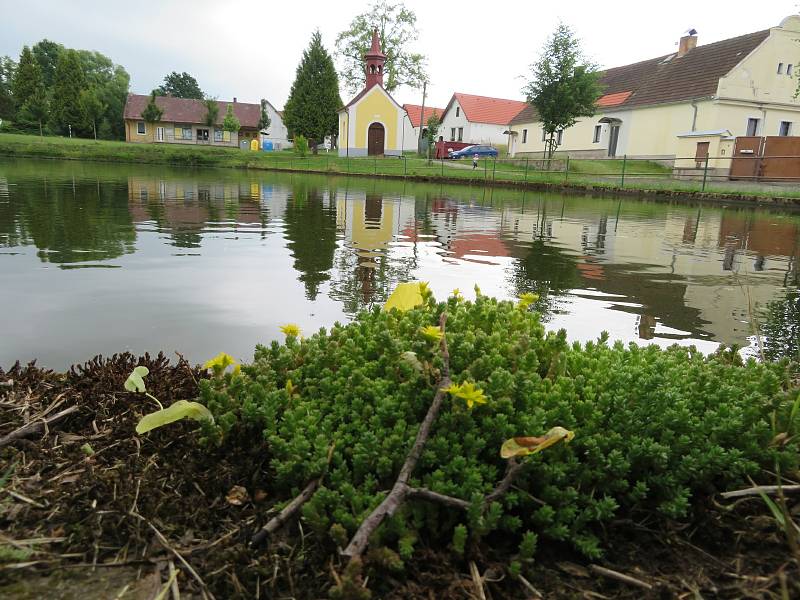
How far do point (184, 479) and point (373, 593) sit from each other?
0.80m

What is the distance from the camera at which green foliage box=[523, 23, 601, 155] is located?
3756 cm

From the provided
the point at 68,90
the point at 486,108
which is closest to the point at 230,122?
the point at 68,90

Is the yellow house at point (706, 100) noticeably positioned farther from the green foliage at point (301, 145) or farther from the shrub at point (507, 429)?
the shrub at point (507, 429)

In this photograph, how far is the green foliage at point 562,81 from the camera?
37.6 m

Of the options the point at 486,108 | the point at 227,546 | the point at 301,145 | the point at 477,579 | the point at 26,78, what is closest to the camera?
the point at 477,579

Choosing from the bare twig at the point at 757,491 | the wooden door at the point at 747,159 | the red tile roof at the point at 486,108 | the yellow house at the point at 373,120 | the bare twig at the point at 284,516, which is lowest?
the bare twig at the point at 284,516

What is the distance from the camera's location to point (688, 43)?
4556 cm

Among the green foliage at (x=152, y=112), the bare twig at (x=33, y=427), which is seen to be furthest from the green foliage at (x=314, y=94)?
the bare twig at (x=33, y=427)

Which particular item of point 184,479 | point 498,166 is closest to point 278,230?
point 184,479

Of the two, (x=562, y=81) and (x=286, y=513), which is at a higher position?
(x=562, y=81)

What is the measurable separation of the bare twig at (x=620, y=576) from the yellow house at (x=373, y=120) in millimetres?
58327

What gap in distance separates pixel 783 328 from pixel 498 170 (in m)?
34.9

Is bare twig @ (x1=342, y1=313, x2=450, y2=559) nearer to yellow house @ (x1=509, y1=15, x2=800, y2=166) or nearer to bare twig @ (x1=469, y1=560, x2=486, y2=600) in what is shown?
bare twig @ (x1=469, y1=560, x2=486, y2=600)

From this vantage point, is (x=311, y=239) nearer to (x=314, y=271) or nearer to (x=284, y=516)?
(x=314, y=271)
